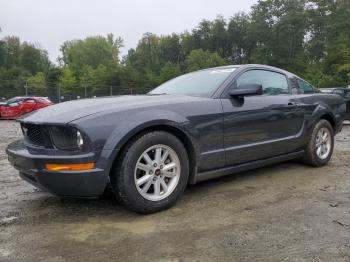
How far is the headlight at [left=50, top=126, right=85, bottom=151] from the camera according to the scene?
285 cm

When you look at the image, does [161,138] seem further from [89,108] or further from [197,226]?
[197,226]

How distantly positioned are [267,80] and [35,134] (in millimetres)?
2748

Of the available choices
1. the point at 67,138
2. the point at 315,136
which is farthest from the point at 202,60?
the point at 67,138

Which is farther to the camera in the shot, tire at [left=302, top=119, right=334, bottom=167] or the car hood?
tire at [left=302, top=119, right=334, bottom=167]

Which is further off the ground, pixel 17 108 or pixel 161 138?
pixel 161 138

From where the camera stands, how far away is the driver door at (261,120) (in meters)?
3.71

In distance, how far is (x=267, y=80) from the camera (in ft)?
14.6

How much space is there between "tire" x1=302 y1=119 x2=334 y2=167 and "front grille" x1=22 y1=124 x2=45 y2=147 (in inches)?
133

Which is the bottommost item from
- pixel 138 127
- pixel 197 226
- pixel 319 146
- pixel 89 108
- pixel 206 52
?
pixel 197 226

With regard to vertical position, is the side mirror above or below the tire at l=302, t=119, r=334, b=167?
above

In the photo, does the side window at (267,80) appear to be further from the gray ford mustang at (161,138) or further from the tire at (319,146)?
the tire at (319,146)

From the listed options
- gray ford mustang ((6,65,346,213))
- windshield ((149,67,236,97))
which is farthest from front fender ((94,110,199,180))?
windshield ((149,67,236,97))

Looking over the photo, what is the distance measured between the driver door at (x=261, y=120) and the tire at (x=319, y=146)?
1.23 feet

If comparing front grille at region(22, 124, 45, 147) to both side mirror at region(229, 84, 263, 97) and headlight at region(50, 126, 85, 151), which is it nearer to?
headlight at region(50, 126, 85, 151)
